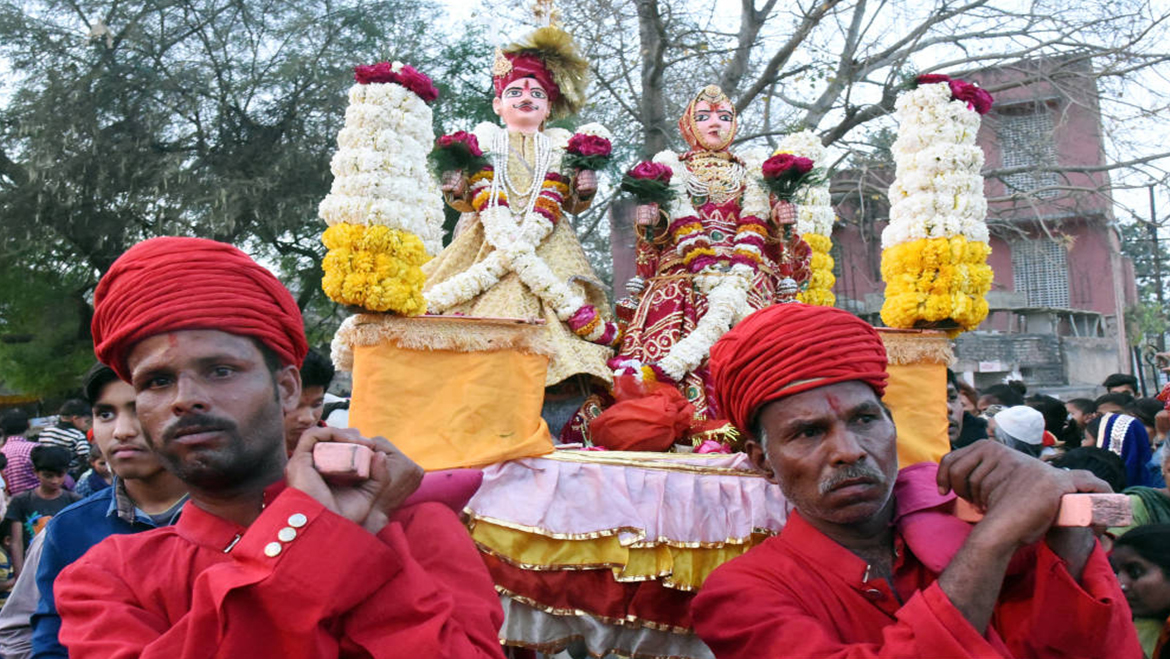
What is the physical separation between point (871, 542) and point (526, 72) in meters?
3.35

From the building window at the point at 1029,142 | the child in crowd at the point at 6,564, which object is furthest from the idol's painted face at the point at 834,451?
the building window at the point at 1029,142

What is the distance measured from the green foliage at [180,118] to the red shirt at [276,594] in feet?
36.8

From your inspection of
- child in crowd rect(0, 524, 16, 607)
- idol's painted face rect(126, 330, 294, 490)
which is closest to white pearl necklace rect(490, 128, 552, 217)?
idol's painted face rect(126, 330, 294, 490)

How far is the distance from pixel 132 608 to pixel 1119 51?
11.0 meters

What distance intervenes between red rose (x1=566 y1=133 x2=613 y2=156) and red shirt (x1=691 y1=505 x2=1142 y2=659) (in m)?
2.64

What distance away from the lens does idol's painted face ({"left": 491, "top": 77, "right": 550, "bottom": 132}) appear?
491cm

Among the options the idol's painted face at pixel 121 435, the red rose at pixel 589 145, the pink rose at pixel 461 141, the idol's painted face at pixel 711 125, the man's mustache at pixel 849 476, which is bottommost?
the man's mustache at pixel 849 476

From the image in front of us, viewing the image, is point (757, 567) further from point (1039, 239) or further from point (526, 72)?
point (1039, 239)

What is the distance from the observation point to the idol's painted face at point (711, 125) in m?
5.13

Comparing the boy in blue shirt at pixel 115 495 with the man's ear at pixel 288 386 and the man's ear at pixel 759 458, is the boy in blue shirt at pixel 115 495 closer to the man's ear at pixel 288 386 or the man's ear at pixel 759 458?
the man's ear at pixel 288 386

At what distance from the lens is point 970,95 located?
3.87 meters

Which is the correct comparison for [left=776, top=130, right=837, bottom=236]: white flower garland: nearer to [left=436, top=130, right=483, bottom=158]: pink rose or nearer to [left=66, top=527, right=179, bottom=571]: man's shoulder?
[left=436, top=130, right=483, bottom=158]: pink rose

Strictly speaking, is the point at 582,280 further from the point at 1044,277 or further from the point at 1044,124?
the point at 1044,277

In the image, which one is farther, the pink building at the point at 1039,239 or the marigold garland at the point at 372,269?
the pink building at the point at 1039,239
